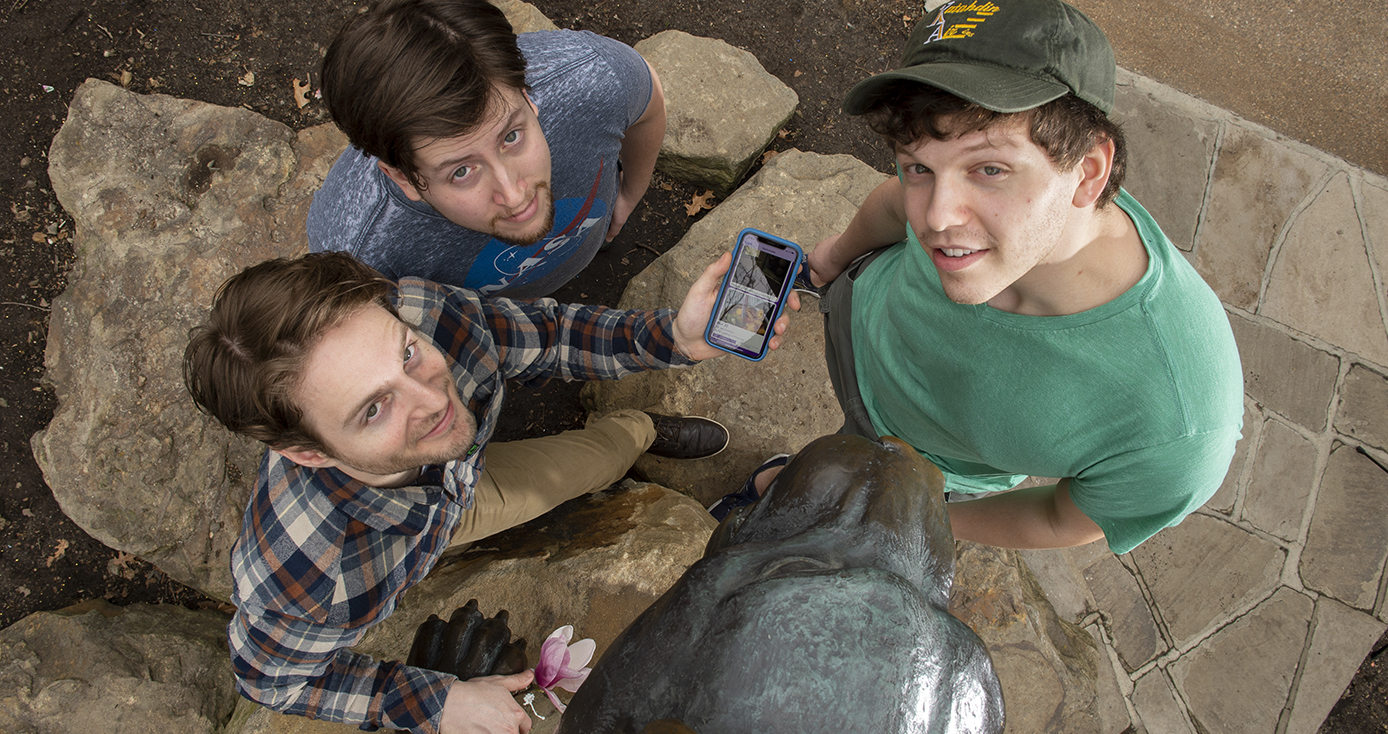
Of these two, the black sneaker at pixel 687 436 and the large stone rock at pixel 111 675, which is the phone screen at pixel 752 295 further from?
the large stone rock at pixel 111 675

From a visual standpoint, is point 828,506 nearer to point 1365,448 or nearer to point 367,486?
point 367,486

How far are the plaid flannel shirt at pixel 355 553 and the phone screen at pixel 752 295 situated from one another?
266mm

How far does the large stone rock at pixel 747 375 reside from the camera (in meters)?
3.43

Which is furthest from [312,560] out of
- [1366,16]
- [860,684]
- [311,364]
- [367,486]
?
[1366,16]

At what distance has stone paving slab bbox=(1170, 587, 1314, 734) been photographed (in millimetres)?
3691

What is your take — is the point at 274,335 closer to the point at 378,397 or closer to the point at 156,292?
the point at 378,397

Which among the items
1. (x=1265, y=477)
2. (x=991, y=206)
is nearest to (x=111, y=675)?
(x=991, y=206)

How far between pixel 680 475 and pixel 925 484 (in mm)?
2239

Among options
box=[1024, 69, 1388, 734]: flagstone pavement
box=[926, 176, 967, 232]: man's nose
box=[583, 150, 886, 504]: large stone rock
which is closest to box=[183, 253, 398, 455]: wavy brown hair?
box=[926, 176, 967, 232]: man's nose

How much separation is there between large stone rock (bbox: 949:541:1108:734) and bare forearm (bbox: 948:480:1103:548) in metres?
0.55

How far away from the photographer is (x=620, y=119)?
2.60 m

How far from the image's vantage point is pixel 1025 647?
2.95 m

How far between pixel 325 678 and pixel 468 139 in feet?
5.52

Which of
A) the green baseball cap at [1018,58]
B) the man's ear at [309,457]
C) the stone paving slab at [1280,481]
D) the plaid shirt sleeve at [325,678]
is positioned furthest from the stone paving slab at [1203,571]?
the man's ear at [309,457]
